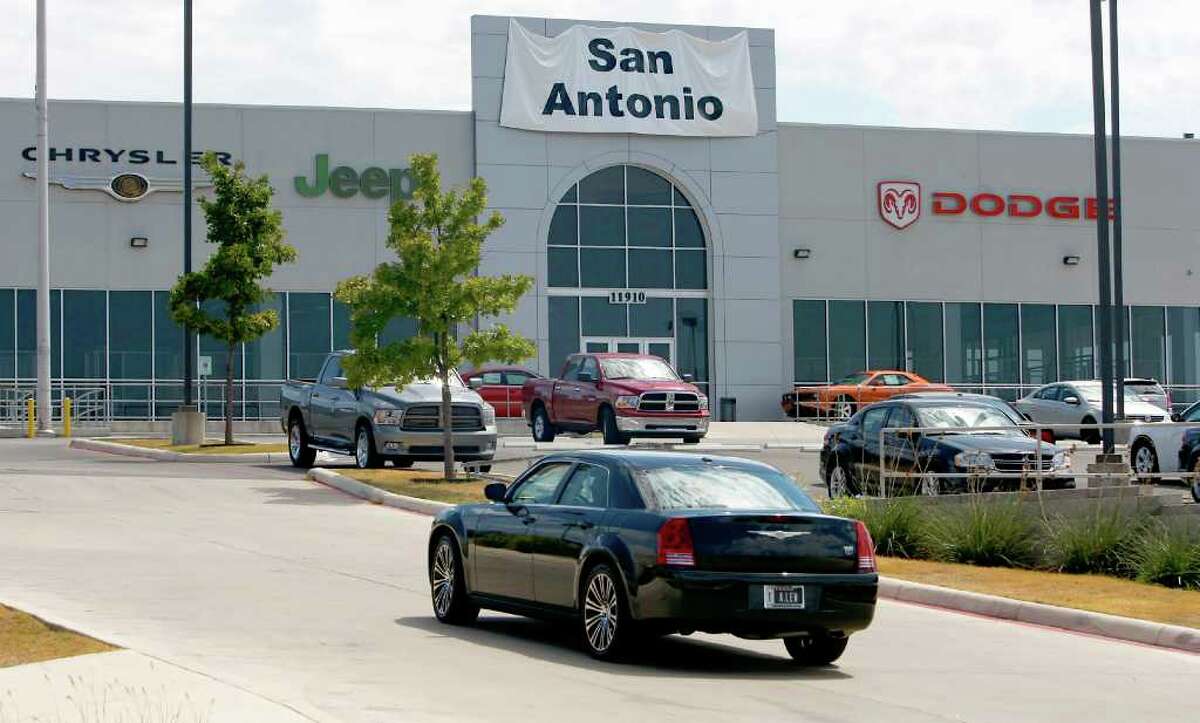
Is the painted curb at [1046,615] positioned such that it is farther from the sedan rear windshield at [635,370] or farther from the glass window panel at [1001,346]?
the glass window panel at [1001,346]

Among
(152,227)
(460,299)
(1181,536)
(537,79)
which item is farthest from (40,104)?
(1181,536)

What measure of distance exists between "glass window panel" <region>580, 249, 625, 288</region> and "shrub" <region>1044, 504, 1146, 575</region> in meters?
36.9

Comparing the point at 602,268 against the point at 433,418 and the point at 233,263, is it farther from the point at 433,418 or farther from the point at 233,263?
the point at 433,418

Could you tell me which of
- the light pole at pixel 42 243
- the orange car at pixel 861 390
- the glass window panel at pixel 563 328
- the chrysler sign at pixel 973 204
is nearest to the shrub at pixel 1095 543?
the orange car at pixel 861 390

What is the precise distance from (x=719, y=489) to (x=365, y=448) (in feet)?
60.0

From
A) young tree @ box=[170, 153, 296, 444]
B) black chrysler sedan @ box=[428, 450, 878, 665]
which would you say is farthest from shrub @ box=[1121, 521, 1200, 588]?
young tree @ box=[170, 153, 296, 444]

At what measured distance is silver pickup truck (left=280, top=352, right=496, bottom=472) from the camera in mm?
30062

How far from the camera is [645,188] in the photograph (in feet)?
185

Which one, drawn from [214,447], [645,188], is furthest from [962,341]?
[214,447]

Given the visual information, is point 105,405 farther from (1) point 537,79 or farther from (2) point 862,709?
(2) point 862,709

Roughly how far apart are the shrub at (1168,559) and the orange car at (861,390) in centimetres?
3132

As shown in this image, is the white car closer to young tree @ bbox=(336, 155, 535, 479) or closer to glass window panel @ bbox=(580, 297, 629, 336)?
young tree @ bbox=(336, 155, 535, 479)

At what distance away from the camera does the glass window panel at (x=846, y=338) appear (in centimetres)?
5819

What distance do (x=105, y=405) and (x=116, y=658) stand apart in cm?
4167
